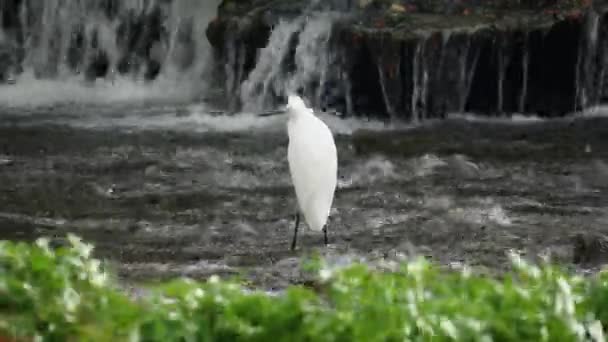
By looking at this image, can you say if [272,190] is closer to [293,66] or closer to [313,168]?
[313,168]

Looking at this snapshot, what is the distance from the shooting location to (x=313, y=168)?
650 cm

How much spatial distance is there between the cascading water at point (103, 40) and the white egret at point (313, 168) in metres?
7.29

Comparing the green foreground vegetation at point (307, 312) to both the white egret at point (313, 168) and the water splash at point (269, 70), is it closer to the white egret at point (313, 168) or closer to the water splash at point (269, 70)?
the white egret at point (313, 168)

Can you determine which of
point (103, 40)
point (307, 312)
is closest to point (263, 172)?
point (103, 40)

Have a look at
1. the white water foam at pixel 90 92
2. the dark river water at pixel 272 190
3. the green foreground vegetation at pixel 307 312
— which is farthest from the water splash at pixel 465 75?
the green foreground vegetation at pixel 307 312

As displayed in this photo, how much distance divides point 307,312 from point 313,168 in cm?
346

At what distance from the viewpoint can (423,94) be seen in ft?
37.2

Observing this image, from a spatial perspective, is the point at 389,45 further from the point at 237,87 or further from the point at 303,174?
the point at 303,174

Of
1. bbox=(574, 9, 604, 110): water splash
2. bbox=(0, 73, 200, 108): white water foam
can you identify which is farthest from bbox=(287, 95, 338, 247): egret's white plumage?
bbox=(0, 73, 200, 108): white water foam

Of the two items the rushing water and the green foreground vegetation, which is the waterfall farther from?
the green foreground vegetation

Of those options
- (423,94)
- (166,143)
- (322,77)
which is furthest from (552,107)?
(166,143)

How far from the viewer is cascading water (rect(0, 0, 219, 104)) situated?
14.0m

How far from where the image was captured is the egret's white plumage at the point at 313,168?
6.48m

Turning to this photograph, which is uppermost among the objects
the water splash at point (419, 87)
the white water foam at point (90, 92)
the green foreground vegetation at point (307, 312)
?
the green foreground vegetation at point (307, 312)
